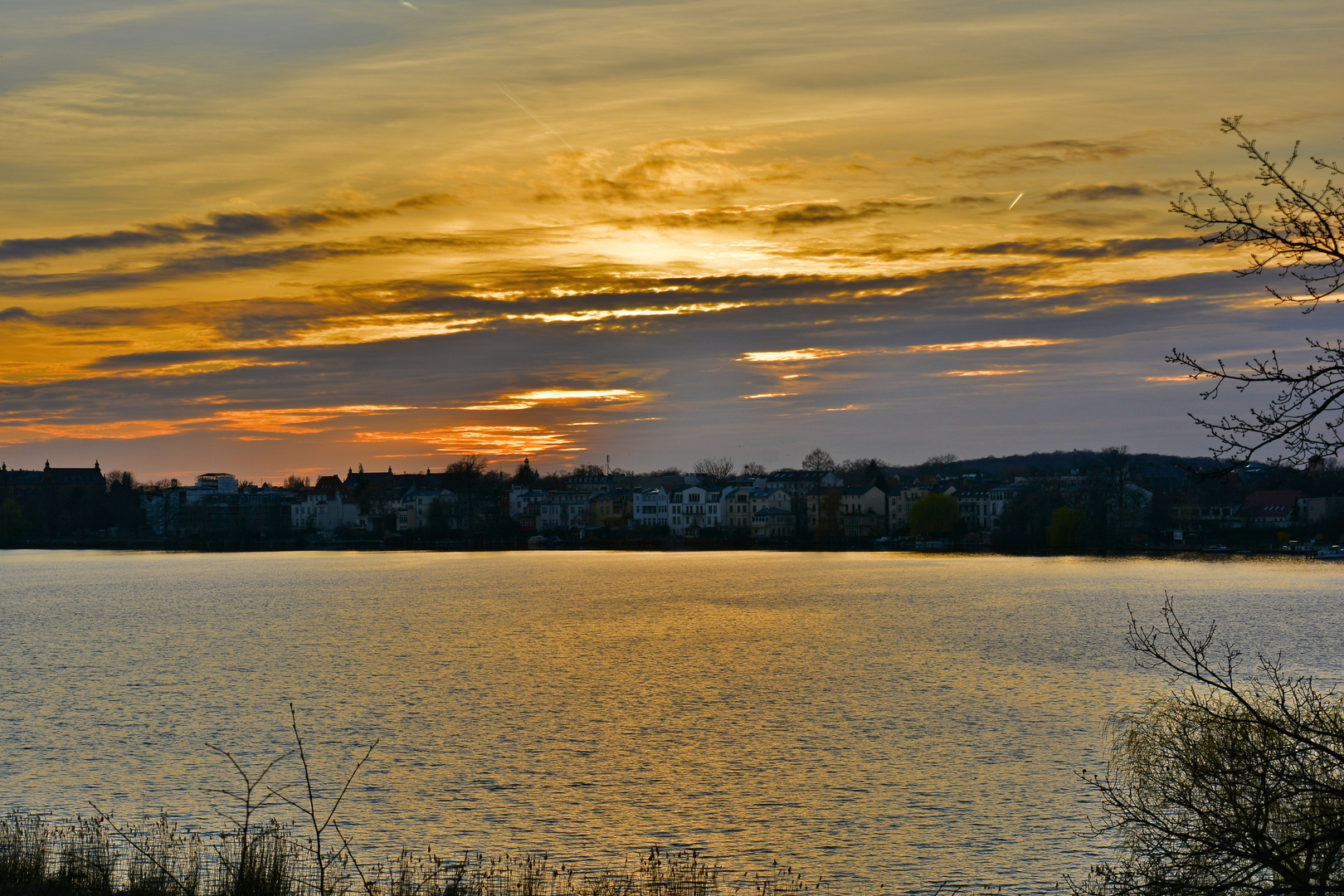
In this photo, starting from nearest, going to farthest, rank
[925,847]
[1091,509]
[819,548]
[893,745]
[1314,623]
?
[925,847]
[893,745]
[1314,623]
[1091,509]
[819,548]

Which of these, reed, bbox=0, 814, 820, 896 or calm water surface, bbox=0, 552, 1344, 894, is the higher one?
reed, bbox=0, 814, 820, 896

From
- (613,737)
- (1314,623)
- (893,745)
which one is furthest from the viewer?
(1314,623)

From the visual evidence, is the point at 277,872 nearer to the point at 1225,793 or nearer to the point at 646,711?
the point at 1225,793

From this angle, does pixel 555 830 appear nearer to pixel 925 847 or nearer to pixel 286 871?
pixel 286 871

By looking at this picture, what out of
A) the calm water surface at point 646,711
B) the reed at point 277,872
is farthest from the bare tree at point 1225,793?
the reed at point 277,872

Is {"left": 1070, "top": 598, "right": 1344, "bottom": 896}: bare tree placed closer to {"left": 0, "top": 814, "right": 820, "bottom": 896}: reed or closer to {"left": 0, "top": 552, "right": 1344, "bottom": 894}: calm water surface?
{"left": 0, "top": 552, "right": 1344, "bottom": 894}: calm water surface

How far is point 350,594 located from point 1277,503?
14707 centimetres

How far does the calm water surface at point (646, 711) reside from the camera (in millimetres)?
22500

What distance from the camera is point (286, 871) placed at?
59.5 ft

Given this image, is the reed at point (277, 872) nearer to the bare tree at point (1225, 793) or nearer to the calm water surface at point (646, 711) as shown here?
the calm water surface at point (646, 711)

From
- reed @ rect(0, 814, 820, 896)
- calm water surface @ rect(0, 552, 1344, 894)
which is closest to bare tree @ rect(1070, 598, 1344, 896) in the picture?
calm water surface @ rect(0, 552, 1344, 894)

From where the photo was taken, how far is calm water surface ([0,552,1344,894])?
2250 cm

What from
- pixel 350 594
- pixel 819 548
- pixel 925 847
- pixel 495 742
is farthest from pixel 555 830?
pixel 819 548

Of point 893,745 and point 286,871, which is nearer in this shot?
point 286,871
